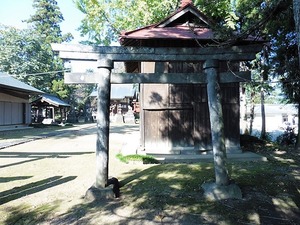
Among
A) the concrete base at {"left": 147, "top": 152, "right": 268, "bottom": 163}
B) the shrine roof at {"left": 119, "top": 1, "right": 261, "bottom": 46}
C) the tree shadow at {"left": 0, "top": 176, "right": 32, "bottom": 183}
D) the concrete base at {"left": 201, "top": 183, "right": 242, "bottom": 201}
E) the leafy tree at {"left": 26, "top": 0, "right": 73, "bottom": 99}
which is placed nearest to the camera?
→ the concrete base at {"left": 201, "top": 183, "right": 242, "bottom": 201}

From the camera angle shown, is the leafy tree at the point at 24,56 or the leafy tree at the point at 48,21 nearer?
the leafy tree at the point at 24,56

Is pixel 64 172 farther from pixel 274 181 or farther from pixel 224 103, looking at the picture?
pixel 224 103

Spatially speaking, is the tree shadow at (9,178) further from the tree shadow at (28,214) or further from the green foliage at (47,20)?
the green foliage at (47,20)

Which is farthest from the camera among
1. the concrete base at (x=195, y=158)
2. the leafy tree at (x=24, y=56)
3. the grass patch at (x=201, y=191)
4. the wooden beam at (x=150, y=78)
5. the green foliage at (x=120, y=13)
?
the leafy tree at (x=24, y=56)

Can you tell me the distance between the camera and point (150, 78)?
524 cm

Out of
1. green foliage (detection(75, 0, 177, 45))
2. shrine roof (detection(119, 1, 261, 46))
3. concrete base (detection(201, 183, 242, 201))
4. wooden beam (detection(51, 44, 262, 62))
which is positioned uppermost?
green foliage (detection(75, 0, 177, 45))

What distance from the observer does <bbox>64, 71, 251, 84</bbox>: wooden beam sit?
16.9 ft

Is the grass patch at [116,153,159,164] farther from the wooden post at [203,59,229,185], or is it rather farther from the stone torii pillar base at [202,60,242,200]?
the wooden post at [203,59,229,185]

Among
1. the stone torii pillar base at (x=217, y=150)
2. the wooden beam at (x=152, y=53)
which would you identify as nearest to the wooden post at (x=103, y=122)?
the wooden beam at (x=152, y=53)

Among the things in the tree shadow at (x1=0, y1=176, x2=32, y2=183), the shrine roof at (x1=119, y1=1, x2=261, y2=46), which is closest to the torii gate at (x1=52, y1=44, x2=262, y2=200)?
the shrine roof at (x1=119, y1=1, x2=261, y2=46)

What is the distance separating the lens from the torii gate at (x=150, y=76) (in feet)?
16.0

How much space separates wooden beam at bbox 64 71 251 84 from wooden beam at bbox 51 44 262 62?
0.33 meters

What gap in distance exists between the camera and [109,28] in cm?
2059

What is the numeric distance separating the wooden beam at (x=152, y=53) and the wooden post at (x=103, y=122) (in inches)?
9.2
